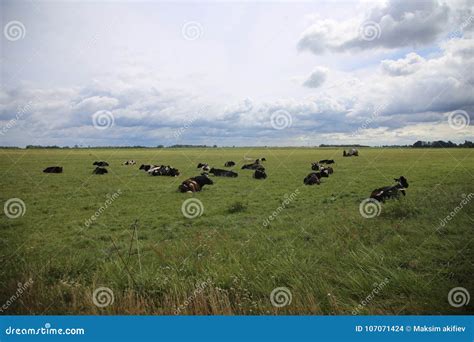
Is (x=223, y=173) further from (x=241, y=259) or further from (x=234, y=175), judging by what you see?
(x=241, y=259)

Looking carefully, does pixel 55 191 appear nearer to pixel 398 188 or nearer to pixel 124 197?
pixel 124 197

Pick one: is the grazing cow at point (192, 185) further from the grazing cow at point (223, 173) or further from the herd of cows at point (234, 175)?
the grazing cow at point (223, 173)

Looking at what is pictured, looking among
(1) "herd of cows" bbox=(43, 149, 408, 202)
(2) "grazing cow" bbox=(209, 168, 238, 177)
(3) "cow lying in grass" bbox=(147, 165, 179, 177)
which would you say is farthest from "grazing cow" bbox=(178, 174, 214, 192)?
(3) "cow lying in grass" bbox=(147, 165, 179, 177)

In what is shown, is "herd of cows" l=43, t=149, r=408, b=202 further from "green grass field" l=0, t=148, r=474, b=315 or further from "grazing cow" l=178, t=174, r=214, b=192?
"green grass field" l=0, t=148, r=474, b=315

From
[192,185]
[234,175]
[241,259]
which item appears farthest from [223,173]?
[241,259]

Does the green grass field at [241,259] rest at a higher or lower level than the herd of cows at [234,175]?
lower

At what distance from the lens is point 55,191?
763 inches

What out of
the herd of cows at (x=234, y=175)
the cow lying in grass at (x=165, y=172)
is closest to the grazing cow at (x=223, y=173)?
the herd of cows at (x=234, y=175)

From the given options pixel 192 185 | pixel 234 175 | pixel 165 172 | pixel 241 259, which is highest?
pixel 165 172

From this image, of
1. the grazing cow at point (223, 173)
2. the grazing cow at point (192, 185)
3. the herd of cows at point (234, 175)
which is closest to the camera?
the herd of cows at point (234, 175)

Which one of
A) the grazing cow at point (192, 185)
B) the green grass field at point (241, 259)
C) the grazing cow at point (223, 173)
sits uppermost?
the grazing cow at point (223, 173)

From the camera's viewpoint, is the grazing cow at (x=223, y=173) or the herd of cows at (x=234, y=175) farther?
the grazing cow at (x=223, y=173)
